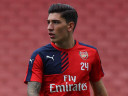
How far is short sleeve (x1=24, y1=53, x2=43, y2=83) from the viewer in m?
2.55

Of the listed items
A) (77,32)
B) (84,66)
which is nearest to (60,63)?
(84,66)

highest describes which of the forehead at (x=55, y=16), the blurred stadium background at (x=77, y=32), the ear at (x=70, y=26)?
the forehead at (x=55, y=16)

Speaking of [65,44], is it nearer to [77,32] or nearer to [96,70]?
[96,70]

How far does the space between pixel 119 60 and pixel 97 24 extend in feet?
2.59

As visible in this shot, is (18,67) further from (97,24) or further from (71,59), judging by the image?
(71,59)

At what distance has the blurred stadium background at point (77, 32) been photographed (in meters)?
6.58

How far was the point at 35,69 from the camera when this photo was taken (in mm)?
2562

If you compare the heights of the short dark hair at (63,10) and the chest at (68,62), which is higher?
the short dark hair at (63,10)

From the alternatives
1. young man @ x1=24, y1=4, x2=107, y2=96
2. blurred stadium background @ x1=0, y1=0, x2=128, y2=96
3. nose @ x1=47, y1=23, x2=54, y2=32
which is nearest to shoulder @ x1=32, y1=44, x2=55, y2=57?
young man @ x1=24, y1=4, x2=107, y2=96

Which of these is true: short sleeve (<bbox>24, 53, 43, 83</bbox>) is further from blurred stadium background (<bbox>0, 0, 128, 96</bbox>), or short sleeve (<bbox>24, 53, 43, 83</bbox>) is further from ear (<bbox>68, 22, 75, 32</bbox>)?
blurred stadium background (<bbox>0, 0, 128, 96</bbox>)

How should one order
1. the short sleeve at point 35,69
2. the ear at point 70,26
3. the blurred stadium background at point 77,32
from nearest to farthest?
1. the short sleeve at point 35,69
2. the ear at point 70,26
3. the blurred stadium background at point 77,32

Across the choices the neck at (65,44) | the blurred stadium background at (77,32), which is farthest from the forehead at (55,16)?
the blurred stadium background at (77,32)

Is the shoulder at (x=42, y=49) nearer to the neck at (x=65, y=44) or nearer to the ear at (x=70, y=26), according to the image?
the neck at (x=65, y=44)

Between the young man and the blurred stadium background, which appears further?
the blurred stadium background
